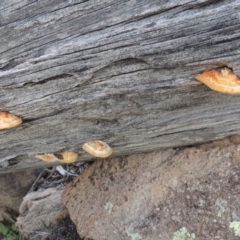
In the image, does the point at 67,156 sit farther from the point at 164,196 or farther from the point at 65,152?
the point at 164,196

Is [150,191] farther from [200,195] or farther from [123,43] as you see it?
[123,43]

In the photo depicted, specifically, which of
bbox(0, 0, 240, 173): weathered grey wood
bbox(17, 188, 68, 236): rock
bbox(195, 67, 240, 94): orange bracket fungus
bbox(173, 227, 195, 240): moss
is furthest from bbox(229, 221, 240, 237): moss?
bbox(17, 188, 68, 236): rock

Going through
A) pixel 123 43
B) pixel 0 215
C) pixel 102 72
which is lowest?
pixel 0 215

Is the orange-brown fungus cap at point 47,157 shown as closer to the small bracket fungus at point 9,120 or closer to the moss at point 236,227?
the small bracket fungus at point 9,120

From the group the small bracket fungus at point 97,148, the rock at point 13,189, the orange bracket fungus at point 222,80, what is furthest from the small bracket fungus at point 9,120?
the rock at point 13,189

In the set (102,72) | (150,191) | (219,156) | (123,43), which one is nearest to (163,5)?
(123,43)

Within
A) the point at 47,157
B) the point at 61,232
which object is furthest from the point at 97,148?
the point at 61,232
